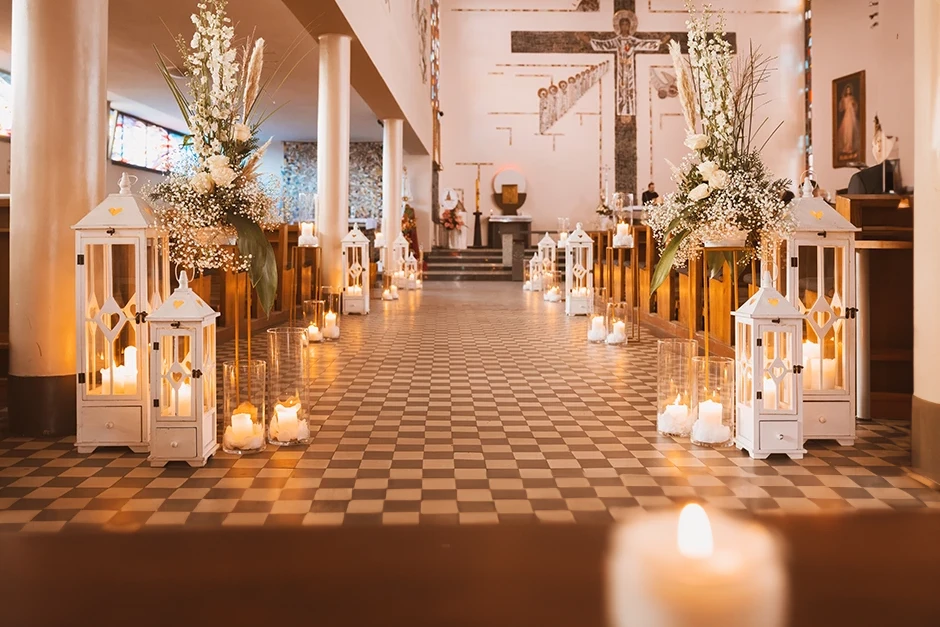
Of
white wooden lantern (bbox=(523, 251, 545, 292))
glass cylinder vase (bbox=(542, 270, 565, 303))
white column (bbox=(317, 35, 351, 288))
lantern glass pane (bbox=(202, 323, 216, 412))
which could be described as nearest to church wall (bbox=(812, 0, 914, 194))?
glass cylinder vase (bbox=(542, 270, 565, 303))

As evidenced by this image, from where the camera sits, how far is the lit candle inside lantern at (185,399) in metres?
3.60

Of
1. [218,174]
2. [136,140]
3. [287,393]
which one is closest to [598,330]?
[287,393]

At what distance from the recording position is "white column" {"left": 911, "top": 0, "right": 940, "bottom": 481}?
3.27 meters

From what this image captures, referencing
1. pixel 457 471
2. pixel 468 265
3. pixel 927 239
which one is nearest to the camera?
pixel 927 239

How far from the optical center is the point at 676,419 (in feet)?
13.7

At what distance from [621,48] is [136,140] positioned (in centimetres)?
1270

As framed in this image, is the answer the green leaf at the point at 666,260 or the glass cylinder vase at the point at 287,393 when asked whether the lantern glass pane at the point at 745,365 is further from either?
the glass cylinder vase at the point at 287,393

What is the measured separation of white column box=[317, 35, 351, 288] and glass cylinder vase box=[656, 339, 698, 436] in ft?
22.2

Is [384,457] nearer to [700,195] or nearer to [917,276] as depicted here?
[700,195]

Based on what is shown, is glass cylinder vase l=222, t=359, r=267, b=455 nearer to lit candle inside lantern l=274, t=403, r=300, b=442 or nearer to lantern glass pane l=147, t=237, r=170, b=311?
lit candle inside lantern l=274, t=403, r=300, b=442

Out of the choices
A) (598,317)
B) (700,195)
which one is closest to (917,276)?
(700,195)

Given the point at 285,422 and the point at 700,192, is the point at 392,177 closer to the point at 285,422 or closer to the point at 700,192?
the point at 285,422

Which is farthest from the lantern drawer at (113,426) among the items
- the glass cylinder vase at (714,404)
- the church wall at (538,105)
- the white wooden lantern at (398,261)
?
the church wall at (538,105)

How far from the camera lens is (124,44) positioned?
1180 centimetres
